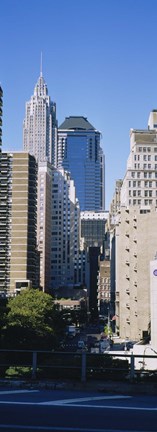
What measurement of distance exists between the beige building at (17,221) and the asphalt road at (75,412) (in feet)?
526

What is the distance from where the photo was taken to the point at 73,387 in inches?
653

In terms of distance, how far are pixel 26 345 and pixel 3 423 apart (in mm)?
52396

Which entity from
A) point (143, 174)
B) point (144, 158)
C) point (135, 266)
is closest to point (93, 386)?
point (135, 266)

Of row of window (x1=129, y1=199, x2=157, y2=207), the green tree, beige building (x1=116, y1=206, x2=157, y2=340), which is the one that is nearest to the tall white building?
beige building (x1=116, y1=206, x2=157, y2=340)

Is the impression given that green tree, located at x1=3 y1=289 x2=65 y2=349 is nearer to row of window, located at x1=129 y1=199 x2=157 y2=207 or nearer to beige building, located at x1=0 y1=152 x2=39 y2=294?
row of window, located at x1=129 y1=199 x2=157 y2=207

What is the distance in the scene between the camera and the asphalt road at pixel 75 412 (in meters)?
11.7

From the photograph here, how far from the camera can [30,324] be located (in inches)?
2980

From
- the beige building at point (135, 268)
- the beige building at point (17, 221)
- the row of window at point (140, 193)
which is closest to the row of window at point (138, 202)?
the row of window at point (140, 193)

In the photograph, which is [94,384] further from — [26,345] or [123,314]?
[123,314]

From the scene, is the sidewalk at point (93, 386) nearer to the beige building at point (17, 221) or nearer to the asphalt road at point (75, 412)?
the asphalt road at point (75, 412)

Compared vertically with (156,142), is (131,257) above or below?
below

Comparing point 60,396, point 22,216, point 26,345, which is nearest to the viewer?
point 60,396

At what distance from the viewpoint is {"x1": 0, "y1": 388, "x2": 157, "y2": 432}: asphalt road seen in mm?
11656

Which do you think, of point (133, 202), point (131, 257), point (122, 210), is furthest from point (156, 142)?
point (131, 257)
